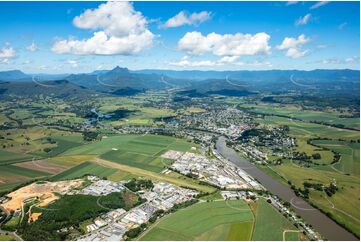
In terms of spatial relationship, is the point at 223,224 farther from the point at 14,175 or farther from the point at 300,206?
the point at 14,175

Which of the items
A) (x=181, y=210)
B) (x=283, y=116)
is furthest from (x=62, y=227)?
(x=283, y=116)

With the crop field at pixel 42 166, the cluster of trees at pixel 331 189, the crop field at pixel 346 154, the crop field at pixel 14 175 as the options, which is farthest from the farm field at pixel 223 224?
the crop field at pixel 42 166

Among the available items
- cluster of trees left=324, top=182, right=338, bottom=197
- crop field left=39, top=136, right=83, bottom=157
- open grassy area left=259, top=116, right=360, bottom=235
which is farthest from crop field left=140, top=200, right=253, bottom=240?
crop field left=39, top=136, right=83, bottom=157

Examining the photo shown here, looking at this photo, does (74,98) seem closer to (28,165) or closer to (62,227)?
(28,165)

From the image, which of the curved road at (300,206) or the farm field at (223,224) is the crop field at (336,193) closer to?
the curved road at (300,206)

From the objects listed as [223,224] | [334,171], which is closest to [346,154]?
[334,171]

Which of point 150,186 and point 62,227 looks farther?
point 150,186
